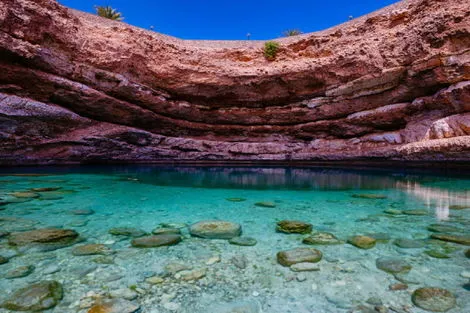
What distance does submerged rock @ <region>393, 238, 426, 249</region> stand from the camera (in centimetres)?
316

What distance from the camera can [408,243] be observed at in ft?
10.6

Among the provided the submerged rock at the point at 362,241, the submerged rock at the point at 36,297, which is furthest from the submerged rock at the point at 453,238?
the submerged rock at the point at 36,297

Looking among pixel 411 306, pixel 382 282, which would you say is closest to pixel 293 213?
pixel 382 282

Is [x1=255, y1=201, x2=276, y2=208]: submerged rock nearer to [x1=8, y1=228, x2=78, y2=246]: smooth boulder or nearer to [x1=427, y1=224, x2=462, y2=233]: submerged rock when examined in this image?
[x1=427, y1=224, x2=462, y2=233]: submerged rock

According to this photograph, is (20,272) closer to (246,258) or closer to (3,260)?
(3,260)

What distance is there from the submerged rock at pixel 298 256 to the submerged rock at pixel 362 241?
1.90 ft

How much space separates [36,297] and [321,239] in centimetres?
290

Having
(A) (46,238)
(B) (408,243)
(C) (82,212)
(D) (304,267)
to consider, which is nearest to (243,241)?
(D) (304,267)

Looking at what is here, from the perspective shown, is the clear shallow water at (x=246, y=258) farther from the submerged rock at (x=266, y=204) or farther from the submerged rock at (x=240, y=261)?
the submerged rock at (x=266, y=204)

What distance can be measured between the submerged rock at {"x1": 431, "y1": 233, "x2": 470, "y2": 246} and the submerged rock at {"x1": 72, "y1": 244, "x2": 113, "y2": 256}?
3.89 metres

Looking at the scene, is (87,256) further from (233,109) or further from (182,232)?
(233,109)

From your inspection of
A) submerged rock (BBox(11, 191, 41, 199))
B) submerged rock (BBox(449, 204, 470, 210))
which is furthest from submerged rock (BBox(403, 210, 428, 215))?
submerged rock (BBox(11, 191, 41, 199))

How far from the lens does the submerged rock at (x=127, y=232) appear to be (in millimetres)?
3674

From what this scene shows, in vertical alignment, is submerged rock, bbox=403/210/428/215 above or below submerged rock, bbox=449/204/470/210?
below
